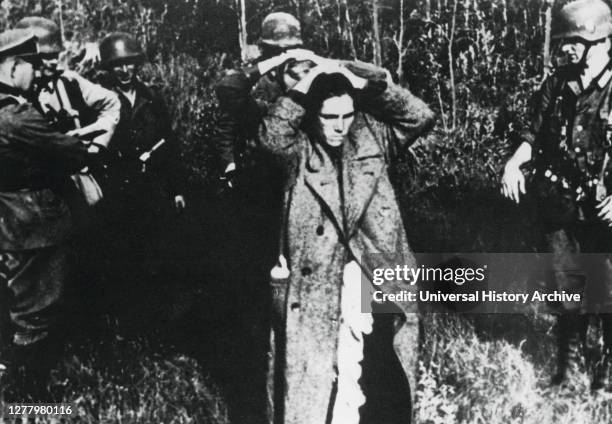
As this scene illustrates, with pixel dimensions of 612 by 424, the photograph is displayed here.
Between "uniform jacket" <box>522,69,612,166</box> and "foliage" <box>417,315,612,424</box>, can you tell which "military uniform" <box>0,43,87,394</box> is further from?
"uniform jacket" <box>522,69,612,166</box>

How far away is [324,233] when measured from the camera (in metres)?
3.90

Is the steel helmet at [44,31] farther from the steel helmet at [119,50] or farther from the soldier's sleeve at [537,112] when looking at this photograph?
the soldier's sleeve at [537,112]

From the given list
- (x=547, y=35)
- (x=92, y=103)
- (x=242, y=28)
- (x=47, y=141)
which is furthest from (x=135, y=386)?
(x=547, y=35)

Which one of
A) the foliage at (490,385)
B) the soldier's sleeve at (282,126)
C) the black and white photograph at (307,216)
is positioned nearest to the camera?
the soldier's sleeve at (282,126)

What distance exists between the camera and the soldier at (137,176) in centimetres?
402

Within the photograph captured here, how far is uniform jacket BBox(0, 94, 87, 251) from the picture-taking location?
3.83 m

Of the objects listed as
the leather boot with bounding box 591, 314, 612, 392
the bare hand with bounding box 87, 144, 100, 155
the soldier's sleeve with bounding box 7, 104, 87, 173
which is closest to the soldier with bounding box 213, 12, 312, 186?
the bare hand with bounding box 87, 144, 100, 155

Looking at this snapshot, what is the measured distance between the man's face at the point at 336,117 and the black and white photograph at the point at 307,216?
2 centimetres

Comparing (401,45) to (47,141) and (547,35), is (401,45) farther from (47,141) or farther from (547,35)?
(47,141)

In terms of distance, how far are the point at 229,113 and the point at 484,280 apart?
5.10 ft

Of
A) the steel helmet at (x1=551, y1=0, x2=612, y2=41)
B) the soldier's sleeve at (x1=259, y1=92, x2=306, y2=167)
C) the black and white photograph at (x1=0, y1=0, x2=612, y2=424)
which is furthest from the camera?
the steel helmet at (x1=551, y1=0, x2=612, y2=41)

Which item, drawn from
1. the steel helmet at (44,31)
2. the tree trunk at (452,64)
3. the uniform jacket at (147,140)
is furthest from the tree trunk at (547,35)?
the steel helmet at (44,31)

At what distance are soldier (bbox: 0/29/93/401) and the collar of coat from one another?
44.2 inches

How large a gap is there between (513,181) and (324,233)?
1028mm
